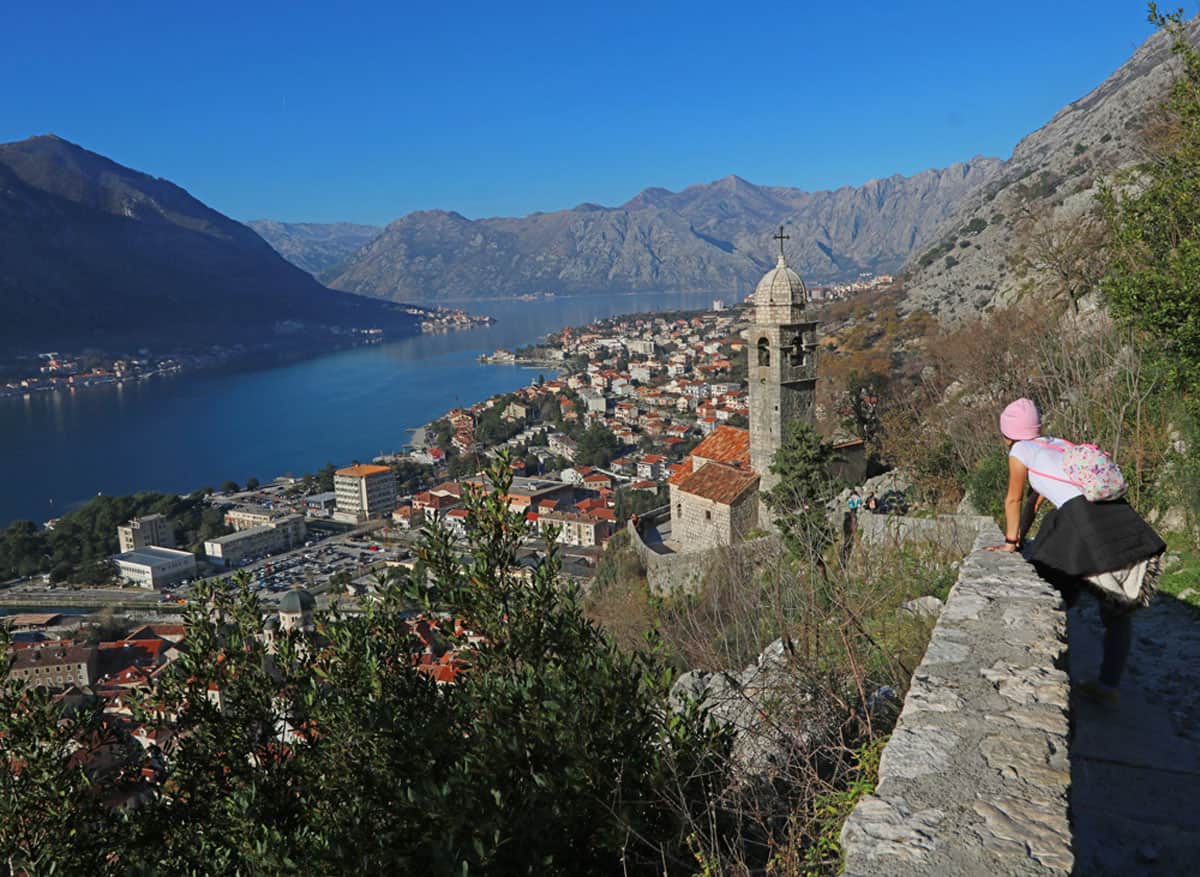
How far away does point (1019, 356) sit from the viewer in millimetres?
12398

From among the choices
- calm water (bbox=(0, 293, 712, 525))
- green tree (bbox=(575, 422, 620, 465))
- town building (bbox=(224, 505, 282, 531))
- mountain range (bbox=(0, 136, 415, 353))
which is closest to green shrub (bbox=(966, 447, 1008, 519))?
town building (bbox=(224, 505, 282, 531))

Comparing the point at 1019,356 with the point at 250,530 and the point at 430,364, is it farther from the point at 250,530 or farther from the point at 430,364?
the point at 430,364

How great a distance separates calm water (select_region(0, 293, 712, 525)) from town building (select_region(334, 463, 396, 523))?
1050cm

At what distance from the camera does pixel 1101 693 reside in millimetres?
3086

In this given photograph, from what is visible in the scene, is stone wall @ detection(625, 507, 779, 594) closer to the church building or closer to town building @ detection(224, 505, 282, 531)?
the church building

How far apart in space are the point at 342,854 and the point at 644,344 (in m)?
98.8

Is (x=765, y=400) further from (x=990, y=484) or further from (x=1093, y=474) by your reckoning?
(x=1093, y=474)

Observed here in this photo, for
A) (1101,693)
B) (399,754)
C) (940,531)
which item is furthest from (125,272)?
(1101,693)

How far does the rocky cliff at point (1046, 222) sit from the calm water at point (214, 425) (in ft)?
133

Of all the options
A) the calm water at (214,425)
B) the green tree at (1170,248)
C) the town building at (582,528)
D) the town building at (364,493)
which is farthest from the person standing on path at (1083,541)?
the calm water at (214,425)

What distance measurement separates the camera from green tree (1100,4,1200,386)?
19.6 feet

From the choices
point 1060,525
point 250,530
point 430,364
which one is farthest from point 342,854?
point 430,364

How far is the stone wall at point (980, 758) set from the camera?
1.77 meters

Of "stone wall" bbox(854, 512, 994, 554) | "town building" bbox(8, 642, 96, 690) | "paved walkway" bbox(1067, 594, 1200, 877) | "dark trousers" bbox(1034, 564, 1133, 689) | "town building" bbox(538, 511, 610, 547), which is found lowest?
"town building" bbox(538, 511, 610, 547)
